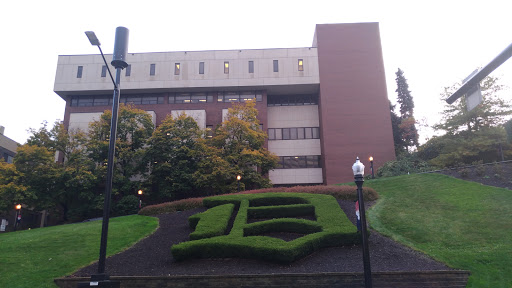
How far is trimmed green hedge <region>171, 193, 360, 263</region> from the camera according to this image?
14744 mm

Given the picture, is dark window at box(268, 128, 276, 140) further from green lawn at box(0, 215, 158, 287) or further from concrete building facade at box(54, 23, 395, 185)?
green lawn at box(0, 215, 158, 287)

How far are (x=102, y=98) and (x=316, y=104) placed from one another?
92.4 ft

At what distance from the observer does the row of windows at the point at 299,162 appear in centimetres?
4516

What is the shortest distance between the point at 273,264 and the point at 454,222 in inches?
404

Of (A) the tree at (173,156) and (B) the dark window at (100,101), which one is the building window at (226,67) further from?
(B) the dark window at (100,101)

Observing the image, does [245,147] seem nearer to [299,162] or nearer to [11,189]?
[299,162]

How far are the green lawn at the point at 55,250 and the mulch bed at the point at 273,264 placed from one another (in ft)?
3.36

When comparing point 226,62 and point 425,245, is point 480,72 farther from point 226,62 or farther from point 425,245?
point 226,62

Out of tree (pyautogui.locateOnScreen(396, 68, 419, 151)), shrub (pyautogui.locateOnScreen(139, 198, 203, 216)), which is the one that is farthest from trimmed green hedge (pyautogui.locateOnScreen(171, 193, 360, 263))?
tree (pyautogui.locateOnScreen(396, 68, 419, 151))

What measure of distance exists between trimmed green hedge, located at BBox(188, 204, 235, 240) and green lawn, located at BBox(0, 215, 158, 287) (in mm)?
3450

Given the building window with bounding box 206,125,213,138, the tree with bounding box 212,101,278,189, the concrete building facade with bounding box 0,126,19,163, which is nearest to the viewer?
the tree with bounding box 212,101,278,189

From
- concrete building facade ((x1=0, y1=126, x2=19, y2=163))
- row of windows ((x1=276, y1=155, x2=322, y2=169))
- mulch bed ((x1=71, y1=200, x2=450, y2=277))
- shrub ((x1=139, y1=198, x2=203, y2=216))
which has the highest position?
concrete building facade ((x1=0, y1=126, x2=19, y2=163))

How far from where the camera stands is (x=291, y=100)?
4853 cm

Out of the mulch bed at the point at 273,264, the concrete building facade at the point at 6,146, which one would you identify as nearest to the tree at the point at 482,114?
the mulch bed at the point at 273,264
